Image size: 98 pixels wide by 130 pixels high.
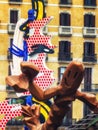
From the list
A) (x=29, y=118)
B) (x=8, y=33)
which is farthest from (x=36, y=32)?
(x=29, y=118)

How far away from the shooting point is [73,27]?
51.2m

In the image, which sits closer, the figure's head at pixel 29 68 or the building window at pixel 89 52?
the figure's head at pixel 29 68

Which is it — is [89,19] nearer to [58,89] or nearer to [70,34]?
[70,34]

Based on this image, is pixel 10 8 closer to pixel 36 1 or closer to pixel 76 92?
pixel 36 1

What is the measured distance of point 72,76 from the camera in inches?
453

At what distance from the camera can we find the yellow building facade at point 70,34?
1976 inches

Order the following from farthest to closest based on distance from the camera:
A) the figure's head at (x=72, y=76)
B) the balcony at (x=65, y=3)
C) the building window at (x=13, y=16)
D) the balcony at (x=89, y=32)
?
the balcony at (x=65, y=3)
the balcony at (x=89, y=32)
the building window at (x=13, y=16)
the figure's head at (x=72, y=76)

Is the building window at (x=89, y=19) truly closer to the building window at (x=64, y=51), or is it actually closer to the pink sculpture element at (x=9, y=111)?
the building window at (x=64, y=51)

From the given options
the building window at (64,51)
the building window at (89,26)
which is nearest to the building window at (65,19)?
the building window at (89,26)

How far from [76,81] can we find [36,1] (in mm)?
27215

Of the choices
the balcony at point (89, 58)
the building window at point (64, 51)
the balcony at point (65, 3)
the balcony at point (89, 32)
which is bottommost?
the balcony at point (89, 58)

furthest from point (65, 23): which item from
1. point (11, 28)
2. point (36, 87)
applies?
point (36, 87)

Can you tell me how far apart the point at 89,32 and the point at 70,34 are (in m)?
1.29

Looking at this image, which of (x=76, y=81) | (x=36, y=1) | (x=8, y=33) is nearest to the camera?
(x=76, y=81)
